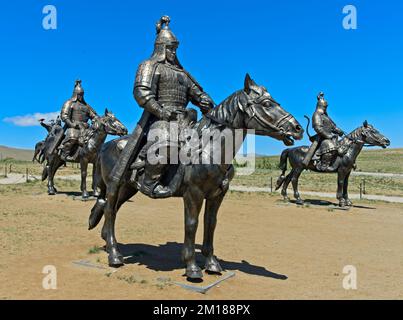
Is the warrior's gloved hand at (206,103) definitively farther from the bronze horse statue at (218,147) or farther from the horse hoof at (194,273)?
the horse hoof at (194,273)

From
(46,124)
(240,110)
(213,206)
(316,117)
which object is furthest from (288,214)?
(46,124)

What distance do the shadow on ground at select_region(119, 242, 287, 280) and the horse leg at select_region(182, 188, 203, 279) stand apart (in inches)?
30.4

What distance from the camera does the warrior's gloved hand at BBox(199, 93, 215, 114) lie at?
5427 millimetres

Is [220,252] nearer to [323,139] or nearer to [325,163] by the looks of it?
[325,163]

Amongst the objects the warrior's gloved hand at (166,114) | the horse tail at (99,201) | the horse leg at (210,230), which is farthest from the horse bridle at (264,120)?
the horse tail at (99,201)

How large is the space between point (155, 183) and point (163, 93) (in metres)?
1.36

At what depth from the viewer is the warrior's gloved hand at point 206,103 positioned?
543 centimetres

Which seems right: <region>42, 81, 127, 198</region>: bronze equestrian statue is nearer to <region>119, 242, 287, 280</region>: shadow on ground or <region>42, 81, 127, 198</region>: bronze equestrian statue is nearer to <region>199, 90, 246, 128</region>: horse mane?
<region>119, 242, 287, 280</region>: shadow on ground

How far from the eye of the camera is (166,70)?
5332 millimetres

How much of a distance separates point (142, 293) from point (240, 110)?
9.11 feet

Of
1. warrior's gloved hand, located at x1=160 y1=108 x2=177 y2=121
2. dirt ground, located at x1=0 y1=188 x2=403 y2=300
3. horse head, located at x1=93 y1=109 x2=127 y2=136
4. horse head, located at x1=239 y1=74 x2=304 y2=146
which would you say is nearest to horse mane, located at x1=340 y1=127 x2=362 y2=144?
dirt ground, located at x1=0 y1=188 x2=403 y2=300

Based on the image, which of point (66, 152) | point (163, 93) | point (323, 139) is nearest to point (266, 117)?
point (163, 93)

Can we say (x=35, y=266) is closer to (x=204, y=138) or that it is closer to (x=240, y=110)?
(x=204, y=138)

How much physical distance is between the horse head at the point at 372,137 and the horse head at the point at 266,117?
10.4 meters
